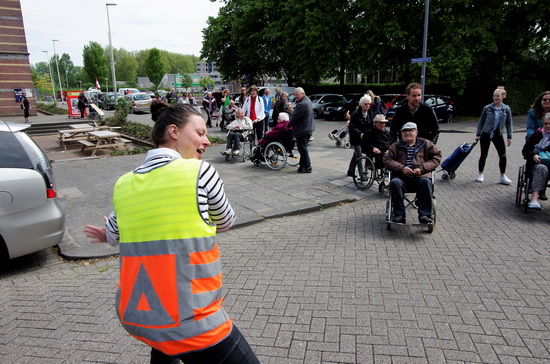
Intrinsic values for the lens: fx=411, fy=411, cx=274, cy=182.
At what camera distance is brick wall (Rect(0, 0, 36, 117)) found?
25.7 m

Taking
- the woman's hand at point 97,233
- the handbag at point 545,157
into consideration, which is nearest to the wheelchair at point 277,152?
the handbag at point 545,157

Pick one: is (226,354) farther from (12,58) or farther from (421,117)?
(12,58)

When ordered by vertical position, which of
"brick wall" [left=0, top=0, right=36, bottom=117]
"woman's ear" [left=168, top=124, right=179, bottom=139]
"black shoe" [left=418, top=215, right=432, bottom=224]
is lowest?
"black shoe" [left=418, top=215, right=432, bottom=224]

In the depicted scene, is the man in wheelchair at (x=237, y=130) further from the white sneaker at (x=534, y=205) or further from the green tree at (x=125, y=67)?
the green tree at (x=125, y=67)

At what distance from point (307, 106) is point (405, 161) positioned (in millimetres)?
4003

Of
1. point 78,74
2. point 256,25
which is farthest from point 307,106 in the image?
point 78,74

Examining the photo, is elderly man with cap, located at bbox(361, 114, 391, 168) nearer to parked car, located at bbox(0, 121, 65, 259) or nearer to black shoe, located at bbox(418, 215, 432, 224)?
black shoe, located at bbox(418, 215, 432, 224)

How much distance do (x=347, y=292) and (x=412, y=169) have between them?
99.0 inches

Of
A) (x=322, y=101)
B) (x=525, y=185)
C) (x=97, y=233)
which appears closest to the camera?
(x=97, y=233)

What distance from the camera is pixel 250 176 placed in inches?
369

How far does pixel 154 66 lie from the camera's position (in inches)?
3947

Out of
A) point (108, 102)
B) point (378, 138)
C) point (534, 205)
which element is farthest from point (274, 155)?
point (108, 102)

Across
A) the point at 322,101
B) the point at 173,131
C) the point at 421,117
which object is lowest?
the point at 322,101

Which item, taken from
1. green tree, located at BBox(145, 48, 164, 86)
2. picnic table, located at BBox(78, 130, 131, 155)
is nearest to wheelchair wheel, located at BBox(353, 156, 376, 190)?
picnic table, located at BBox(78, 130, 131, 155)
